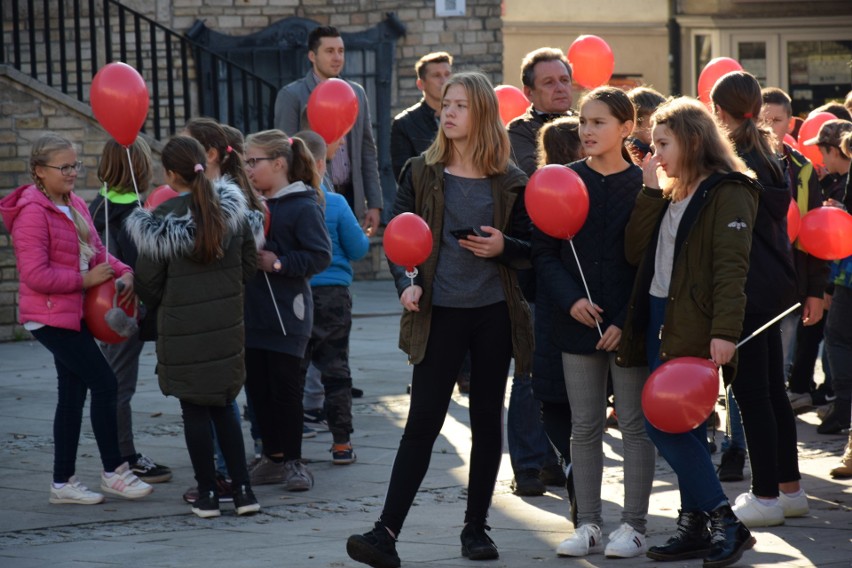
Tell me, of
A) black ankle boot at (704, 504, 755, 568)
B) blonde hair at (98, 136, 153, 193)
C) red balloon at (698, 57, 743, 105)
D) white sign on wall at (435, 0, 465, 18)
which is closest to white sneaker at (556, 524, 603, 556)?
black ankle boot at (704, 504, 755, 568)

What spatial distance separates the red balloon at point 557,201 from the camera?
5676 millimetres

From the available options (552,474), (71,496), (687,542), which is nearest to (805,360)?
(552,474)

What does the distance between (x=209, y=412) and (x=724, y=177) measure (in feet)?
8.87

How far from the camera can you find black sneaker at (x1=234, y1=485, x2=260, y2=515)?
687 centimetres

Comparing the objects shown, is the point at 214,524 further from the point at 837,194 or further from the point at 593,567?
the point at 837,194

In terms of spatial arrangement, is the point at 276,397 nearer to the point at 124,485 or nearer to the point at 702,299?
the point at 124,485

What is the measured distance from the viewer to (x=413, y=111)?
10305 mm

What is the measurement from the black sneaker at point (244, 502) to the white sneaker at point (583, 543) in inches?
64.7

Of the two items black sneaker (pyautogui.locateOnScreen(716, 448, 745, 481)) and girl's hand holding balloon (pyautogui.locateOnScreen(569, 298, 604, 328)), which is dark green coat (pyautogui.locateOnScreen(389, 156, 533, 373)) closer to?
girl's hand holding balloon (pyautogui.locateOnScreen(569, 298, 604, 328))

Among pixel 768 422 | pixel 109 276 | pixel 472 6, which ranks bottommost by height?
pixel 768 422

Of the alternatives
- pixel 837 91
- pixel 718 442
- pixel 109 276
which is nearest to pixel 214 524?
pixel 109 276

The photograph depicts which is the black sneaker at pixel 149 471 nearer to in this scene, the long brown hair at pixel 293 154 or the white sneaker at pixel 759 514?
the long brown hair at pixel 293 154

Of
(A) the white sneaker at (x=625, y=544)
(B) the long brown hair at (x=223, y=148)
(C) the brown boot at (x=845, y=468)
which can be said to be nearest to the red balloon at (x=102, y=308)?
(B) the long brown hair at (x=223, y=148)

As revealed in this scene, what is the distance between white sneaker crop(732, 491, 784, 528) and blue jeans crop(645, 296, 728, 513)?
2.26 ft
